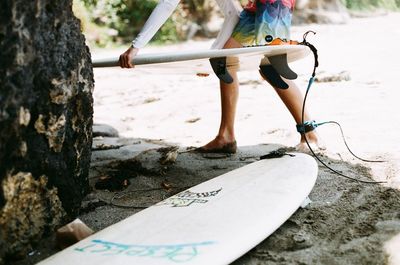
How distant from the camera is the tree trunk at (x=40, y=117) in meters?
1.49

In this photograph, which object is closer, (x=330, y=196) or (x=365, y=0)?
(x=330, y=196)

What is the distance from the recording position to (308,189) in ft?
6.79

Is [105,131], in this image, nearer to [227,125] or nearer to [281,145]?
[227,125]

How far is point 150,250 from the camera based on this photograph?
60.2 inches

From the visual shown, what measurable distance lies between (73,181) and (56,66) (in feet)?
1.62

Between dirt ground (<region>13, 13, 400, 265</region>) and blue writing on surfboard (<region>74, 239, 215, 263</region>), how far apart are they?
0.73 ft

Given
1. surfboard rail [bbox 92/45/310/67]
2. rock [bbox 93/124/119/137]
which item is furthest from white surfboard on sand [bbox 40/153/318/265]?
rock [bbox 93/124/119/137]

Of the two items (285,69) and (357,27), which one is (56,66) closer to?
(285,69)

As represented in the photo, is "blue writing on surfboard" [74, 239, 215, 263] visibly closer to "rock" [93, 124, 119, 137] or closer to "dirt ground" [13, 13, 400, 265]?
"dirt ground" [13, 13, 400, 265]

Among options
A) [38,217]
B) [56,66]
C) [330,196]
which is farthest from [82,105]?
[330,196]

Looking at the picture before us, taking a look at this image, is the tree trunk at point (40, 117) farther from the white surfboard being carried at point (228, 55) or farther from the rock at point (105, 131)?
the rock at point (105, 131)

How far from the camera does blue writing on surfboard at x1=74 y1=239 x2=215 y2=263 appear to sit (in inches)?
58.4

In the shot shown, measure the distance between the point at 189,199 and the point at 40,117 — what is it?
686mm

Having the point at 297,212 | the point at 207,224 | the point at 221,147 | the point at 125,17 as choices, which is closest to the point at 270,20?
the point at 221,147
